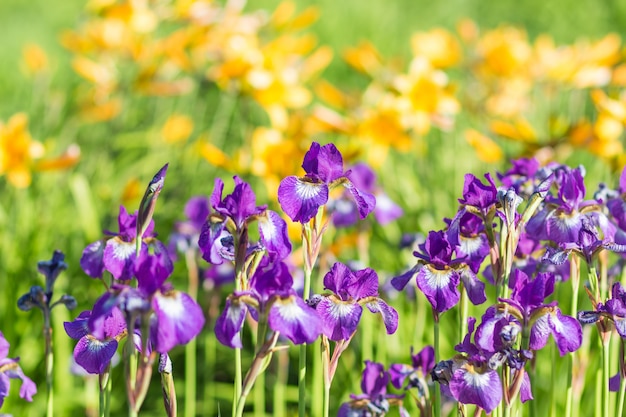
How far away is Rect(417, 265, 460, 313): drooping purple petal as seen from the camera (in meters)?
1.53

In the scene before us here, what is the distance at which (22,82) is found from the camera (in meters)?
6.21

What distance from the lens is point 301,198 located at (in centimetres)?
150

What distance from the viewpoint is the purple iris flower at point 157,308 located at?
4.07 feet

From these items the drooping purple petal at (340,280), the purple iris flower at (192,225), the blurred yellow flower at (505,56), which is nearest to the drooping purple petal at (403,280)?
the drooping purple petal at (340,280)

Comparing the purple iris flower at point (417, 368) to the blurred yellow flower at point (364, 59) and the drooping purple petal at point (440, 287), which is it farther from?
the blurred yellow flower at point (364, 59)

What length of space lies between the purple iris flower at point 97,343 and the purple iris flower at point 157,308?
232 mm

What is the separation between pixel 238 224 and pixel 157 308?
28 centimetres

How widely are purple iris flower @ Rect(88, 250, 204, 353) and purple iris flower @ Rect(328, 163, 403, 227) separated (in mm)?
1469

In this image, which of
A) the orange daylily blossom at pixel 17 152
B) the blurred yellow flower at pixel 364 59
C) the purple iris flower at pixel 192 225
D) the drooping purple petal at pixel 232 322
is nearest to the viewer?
the drooping purple petal at pixel 232 322

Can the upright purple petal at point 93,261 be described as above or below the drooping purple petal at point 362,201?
below

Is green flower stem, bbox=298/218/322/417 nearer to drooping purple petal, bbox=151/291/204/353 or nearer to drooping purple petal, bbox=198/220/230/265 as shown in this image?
drooping purple petal, bbox=198/220/230/265

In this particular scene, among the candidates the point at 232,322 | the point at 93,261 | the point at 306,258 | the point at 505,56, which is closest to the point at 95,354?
the point at 93,261

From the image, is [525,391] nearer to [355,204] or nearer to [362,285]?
[362,285]

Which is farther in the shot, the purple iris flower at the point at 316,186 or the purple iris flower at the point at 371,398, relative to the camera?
the purple iris flower at the point at 371,398
